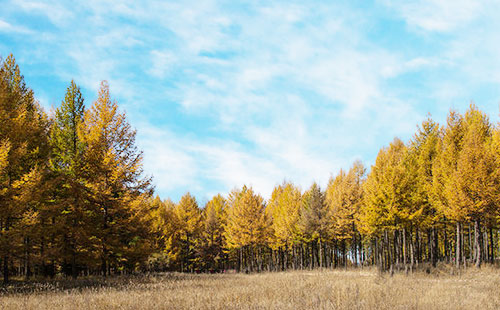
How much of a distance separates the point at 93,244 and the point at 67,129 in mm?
7366

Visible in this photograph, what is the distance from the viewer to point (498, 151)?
80.6 ft

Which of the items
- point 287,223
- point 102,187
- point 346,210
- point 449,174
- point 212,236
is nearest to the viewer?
point 102,187

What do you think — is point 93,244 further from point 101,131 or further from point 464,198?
point 464,198

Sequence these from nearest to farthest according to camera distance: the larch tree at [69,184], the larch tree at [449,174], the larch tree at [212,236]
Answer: the larch tree at [69,184] → the larch tree at [449,174] → the larch tree at [212,236]

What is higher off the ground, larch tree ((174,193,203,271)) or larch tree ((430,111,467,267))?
larch tree ((430,111,467,267))

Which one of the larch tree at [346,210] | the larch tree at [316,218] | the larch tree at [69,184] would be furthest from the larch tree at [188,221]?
the larch tree at [69,184]

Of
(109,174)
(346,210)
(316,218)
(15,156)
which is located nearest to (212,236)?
(316,218)

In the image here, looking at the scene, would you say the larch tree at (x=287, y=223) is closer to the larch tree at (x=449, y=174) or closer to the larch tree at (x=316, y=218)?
the larch tree at (x=316, y=218)

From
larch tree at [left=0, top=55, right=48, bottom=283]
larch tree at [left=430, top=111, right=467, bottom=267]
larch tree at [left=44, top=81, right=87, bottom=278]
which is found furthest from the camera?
larch tree at [left=430, top=111, right=467, bottom=267]

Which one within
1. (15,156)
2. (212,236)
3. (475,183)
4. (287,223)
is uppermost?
(15,156)

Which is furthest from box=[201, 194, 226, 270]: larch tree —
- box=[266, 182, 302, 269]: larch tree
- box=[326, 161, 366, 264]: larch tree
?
box=[326, 161, 366, 264]: larch tree

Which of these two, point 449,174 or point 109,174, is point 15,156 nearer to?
point 109,174

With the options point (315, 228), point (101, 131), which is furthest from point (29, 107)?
point (315, 228)

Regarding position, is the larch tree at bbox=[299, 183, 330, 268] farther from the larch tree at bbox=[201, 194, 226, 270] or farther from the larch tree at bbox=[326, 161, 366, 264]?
the larch tree at bbox=[201, 194, 226, 270]
